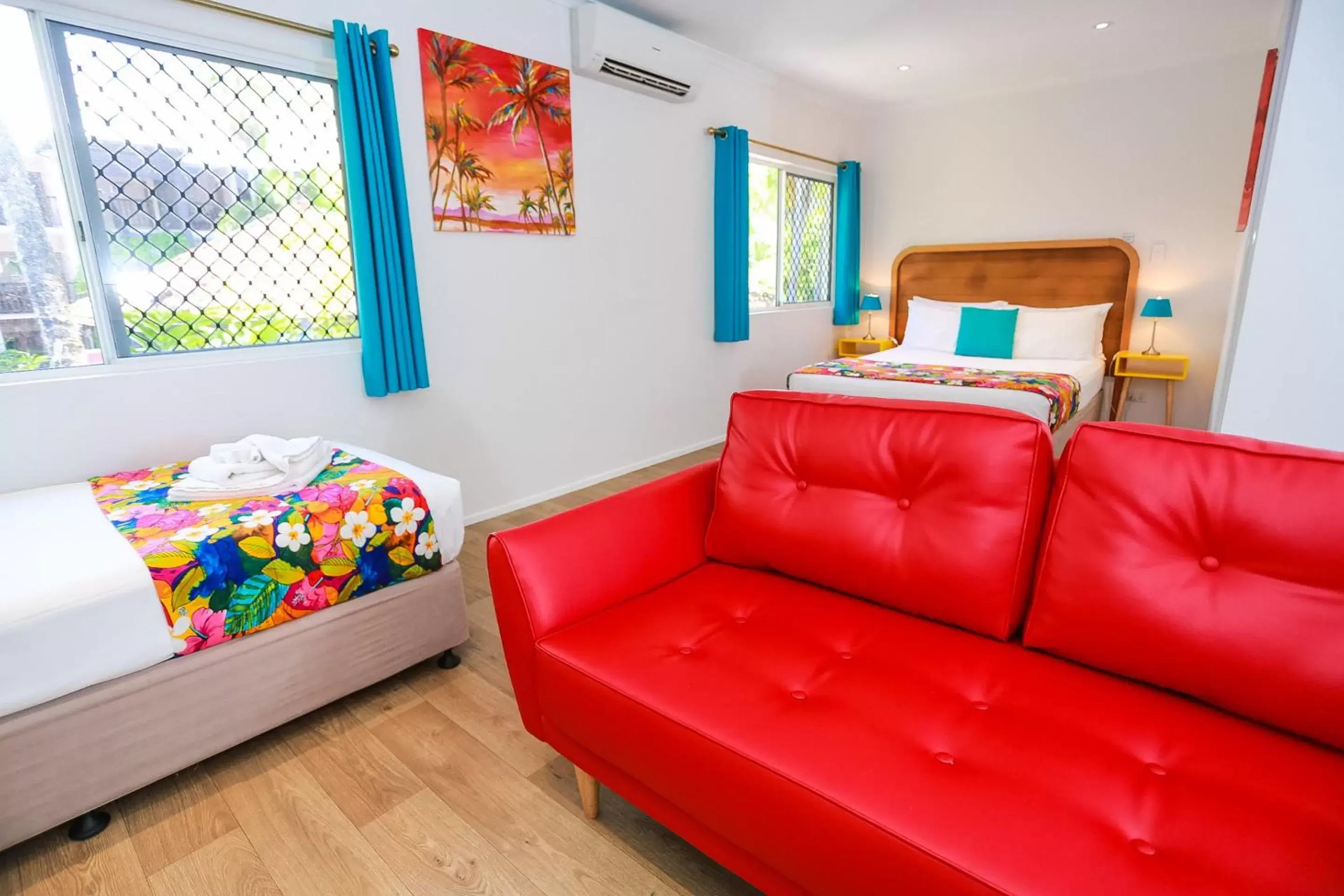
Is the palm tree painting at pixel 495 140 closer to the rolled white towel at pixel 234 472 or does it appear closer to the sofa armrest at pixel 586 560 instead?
the rolled white towel at pixel 234 472

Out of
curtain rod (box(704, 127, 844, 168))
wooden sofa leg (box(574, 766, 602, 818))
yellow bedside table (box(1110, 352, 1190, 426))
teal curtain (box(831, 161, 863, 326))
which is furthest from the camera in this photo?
teal curtain (box(831, 161, 863, 326))

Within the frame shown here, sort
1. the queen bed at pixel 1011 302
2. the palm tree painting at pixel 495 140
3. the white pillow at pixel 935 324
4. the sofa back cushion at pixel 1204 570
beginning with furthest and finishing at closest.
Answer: the white pillow at pixel 935 324 < the queen bed at pixel 1011 302 < the palm tree painting at pixel 495 140 < the sofa back cushion at pixel 1204 570

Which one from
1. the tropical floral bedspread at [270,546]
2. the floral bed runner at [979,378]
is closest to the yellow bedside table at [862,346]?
the floral bed runner at [979,378]

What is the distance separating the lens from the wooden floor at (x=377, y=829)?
1.31m

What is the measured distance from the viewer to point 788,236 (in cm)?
501

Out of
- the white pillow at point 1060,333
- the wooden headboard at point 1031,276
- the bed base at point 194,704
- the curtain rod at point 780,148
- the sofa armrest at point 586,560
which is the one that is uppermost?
the curtain rod at point 780,148

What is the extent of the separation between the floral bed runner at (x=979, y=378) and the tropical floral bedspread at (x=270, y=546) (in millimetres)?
2490

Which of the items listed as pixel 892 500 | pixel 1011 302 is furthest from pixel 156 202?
pixel 1011 302

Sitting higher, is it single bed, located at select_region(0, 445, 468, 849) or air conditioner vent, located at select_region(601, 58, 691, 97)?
air conditioner vent, located at select_region(601, 58, 691, 97)

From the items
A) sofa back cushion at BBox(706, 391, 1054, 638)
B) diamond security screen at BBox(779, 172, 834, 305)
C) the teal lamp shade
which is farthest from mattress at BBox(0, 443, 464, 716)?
the teal lamp shade

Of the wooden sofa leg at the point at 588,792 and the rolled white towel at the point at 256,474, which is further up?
A: the rolled white towel at the point at 256,474

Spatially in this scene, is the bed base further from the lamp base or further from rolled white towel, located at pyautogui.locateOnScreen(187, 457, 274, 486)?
the lamp base

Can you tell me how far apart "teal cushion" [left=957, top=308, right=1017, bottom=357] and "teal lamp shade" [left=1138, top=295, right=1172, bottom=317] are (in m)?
0.75

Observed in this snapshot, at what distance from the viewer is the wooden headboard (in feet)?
14.9
